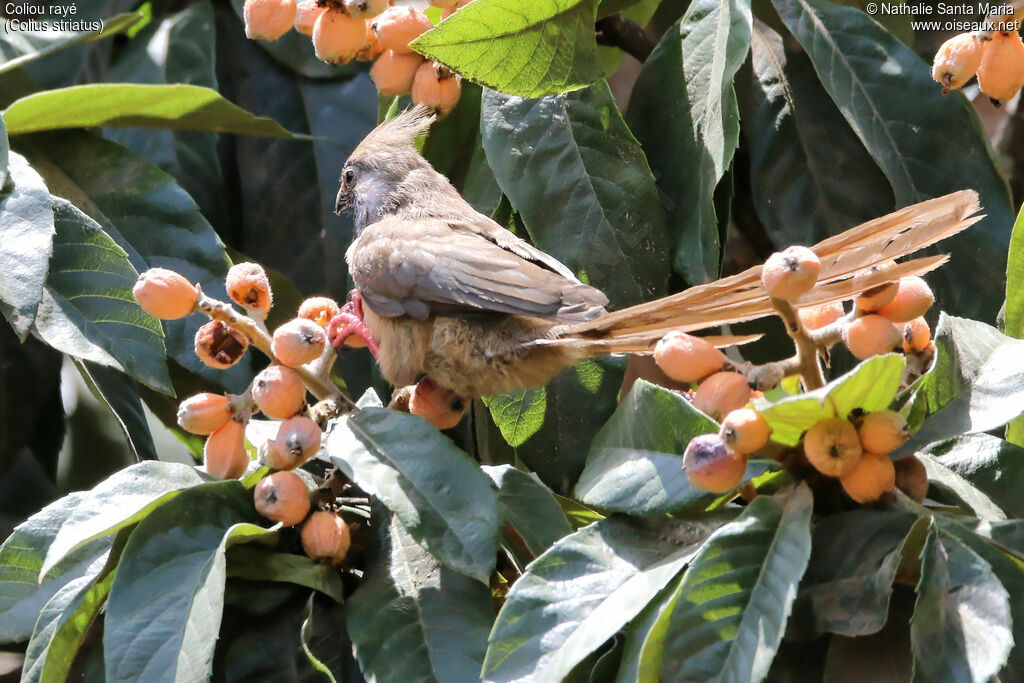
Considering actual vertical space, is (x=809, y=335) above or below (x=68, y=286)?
above

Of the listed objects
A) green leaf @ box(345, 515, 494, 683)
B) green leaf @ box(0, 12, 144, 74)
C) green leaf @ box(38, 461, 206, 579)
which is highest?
green leaf @ box(0, 12, 144, 74)

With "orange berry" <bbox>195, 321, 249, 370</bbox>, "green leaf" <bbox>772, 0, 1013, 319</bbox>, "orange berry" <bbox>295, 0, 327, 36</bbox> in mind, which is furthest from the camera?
"orange berry" <bbox>295, 0, 327, 36</bbox>

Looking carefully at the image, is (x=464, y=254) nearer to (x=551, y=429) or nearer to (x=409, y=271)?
(x=409, y=271)

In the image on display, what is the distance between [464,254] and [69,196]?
755mm

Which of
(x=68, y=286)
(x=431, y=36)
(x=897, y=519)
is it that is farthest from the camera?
(x=68, y=286)

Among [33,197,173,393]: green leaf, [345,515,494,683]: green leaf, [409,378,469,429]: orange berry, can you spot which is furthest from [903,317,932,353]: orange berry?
[33,197,173,393]: green leaf

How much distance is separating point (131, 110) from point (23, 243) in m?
0.50

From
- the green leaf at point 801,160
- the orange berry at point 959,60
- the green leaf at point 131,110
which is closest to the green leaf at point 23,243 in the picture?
the green leaf at point 131,110

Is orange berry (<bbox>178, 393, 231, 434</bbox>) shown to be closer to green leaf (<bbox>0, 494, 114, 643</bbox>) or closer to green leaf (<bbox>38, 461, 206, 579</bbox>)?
green leaf (<bbox>38, 461, 206, 579</bbox>)

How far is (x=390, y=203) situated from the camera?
231 cm

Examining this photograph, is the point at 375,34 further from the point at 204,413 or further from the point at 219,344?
the point at 204,413

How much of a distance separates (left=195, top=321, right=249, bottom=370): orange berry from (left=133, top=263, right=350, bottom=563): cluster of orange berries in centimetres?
5

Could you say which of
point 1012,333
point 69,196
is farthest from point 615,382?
point 69,196

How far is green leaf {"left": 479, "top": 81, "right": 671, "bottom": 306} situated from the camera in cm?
175
